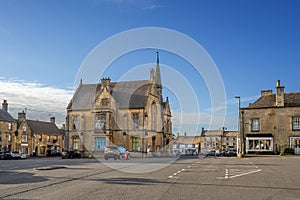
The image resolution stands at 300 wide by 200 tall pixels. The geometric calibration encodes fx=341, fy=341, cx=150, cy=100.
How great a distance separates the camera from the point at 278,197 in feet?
32.2

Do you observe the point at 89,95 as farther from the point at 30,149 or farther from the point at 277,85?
the point at 277,85

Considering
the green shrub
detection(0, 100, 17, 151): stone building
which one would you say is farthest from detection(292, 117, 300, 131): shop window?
detection(0, 100, 17, 151): stone building

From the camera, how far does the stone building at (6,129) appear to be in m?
64.6

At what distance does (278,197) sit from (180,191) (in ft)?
9.50

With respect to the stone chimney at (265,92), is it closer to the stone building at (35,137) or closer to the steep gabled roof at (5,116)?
the stone building at (35,137)

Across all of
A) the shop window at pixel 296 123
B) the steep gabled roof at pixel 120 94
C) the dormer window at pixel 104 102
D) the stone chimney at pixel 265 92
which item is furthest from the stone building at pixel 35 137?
the shop window at pixel 296 123

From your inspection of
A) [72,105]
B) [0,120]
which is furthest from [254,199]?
[0,120]

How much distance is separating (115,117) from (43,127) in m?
28.8

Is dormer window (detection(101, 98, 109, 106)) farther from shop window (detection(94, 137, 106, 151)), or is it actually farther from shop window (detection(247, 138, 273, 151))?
shop window (detection(247, 138, 273, 151))

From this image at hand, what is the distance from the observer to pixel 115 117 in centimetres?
5622

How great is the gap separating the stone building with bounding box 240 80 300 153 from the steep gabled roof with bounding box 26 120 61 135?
43487 mm

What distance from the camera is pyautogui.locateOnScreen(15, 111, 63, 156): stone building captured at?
70.2 meters

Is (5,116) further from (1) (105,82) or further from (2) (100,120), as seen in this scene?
(1) (105,82)

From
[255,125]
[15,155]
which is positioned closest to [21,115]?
[15,155]
